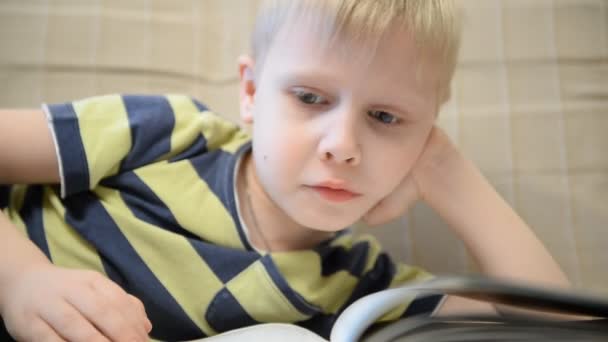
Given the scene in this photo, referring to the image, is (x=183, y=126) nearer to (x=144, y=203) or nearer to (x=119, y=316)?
(x=144, y=203)

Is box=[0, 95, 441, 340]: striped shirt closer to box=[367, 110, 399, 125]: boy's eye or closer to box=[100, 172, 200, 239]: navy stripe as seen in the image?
box=[100, 172, 200, 239]: navy stripe

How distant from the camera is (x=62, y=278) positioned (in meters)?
0.51

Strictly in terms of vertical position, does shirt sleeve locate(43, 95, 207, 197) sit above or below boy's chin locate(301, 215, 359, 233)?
above

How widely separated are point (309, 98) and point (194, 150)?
182 mm

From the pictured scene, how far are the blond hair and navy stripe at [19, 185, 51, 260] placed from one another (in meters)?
0.30

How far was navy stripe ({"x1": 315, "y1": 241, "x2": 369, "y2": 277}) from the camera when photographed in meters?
0.69

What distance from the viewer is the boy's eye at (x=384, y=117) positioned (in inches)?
22.6

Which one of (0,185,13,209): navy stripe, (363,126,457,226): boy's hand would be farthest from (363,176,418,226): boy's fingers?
(0,185,13,209): navy stripe

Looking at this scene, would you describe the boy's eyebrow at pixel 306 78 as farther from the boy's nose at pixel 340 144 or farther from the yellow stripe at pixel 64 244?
the yellow stripe at pixel 64 244

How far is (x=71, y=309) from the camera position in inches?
19.4

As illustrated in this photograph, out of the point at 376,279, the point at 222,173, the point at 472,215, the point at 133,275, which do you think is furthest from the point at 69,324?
the point at 472,215

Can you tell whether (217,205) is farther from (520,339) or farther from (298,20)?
(520,339)

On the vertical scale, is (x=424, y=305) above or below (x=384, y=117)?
below

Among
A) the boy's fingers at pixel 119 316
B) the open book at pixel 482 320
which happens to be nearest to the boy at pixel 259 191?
the boy's fingers at pixel 119 316
